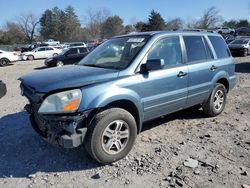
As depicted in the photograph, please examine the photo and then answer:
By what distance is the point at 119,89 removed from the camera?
4219 millimetres

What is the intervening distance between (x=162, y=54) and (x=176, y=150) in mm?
1569

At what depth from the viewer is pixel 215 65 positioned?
604 cm

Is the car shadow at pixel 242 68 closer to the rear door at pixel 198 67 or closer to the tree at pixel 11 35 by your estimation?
the rear door at pixel 198 67

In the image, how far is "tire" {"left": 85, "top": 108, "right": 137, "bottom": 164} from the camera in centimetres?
398

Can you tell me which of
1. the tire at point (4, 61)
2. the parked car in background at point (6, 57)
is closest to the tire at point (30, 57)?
the parked car in background at point (6, 57)

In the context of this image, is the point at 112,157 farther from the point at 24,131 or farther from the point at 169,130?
the point at 24,131

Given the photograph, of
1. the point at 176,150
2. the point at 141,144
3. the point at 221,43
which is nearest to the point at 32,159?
the point at 141,144

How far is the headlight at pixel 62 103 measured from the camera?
3.79 meters

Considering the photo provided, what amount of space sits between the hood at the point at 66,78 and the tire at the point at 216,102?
102 inches

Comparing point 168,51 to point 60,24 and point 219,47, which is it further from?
point 60,24

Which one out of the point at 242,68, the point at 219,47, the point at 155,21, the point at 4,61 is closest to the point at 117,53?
the point at 219,47

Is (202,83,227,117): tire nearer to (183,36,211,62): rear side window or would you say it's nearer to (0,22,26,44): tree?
(183,36,211,62): rear side window

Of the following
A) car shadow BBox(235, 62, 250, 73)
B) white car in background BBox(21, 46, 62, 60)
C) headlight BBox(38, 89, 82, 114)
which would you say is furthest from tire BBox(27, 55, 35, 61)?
headlight BBox(38, 89, 82, 114)

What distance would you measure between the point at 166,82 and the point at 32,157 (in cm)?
239
